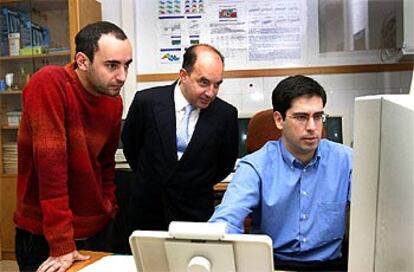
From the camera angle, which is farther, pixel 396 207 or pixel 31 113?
pixel 31 113

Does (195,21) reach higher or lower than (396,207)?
higher

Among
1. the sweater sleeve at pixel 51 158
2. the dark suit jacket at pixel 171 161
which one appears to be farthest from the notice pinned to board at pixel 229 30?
the sweater sleeve at pixel 51 158

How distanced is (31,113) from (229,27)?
2307mm

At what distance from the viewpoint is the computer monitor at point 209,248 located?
759 mm

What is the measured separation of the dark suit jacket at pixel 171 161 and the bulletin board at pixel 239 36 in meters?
1.49

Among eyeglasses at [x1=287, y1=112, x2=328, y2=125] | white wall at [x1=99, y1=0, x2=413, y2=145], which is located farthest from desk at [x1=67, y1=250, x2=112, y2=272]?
white wall at [x1=99, y1=0, x2=413, y2=145]

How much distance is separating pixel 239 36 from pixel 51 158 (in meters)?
2.35

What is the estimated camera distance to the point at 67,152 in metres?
1.30

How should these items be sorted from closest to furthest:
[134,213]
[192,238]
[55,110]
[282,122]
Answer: [192,238]
[55,110]
[282,122]
[134,213]

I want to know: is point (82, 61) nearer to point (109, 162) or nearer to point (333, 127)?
point (109, 162)

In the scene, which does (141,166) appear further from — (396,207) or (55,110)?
(396,207)

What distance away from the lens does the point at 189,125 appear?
72.1 inches

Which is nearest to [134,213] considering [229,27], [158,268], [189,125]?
[189,125]

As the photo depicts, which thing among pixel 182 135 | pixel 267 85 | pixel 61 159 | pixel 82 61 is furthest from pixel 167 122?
pixel 267 85
